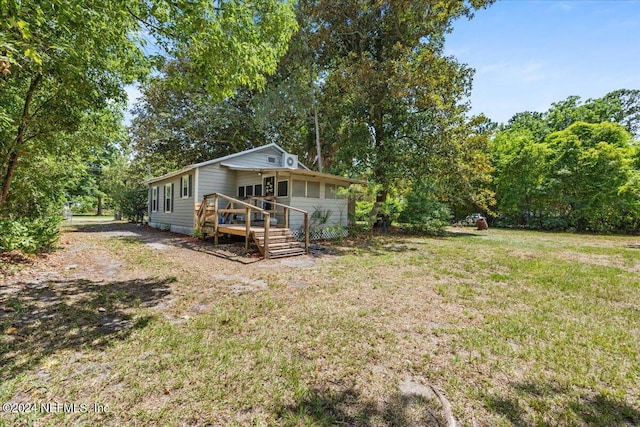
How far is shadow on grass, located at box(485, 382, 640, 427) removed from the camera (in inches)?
78.0

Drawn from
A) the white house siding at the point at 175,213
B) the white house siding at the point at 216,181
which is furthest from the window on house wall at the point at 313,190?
the white house siding at the point at 175,213

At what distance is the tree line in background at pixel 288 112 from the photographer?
4.99 meters

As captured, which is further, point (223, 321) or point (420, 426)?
point (223, 321)

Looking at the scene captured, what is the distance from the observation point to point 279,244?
27.2 feet

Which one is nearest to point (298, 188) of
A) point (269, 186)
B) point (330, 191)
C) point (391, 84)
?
point (269, 186)

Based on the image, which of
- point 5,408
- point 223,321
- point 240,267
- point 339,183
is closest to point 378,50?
point 339,183

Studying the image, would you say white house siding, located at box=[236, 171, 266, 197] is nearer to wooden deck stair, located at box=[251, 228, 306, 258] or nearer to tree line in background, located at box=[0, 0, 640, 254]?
tree line in background, located at box=[0, 0, 640, 254]

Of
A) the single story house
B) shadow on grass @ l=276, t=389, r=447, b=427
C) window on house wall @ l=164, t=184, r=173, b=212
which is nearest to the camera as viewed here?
shadow on grass @ l=276, t=389, r=447, b=427

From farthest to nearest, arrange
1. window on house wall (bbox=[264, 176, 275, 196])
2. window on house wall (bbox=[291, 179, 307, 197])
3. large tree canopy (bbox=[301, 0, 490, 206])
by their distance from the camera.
Answer: large tree canopy (bbox=[301, 0, 490, 206]) → window on house wall (bbox=[264, 176, 275, 196]) → window on house wall (bbox=[291, 179, 307, 197])

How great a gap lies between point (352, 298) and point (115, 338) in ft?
10.1

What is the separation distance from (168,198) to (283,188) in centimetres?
779

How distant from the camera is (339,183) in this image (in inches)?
495

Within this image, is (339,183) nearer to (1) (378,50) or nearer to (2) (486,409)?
(1) (378,50)

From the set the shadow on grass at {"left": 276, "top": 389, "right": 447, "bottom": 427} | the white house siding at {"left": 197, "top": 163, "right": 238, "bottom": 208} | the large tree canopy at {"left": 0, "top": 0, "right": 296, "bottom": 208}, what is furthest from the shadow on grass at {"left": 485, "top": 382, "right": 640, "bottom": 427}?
the white house siding at {"left": 197, "top": 163, "right": 238, "bottom": 208}
